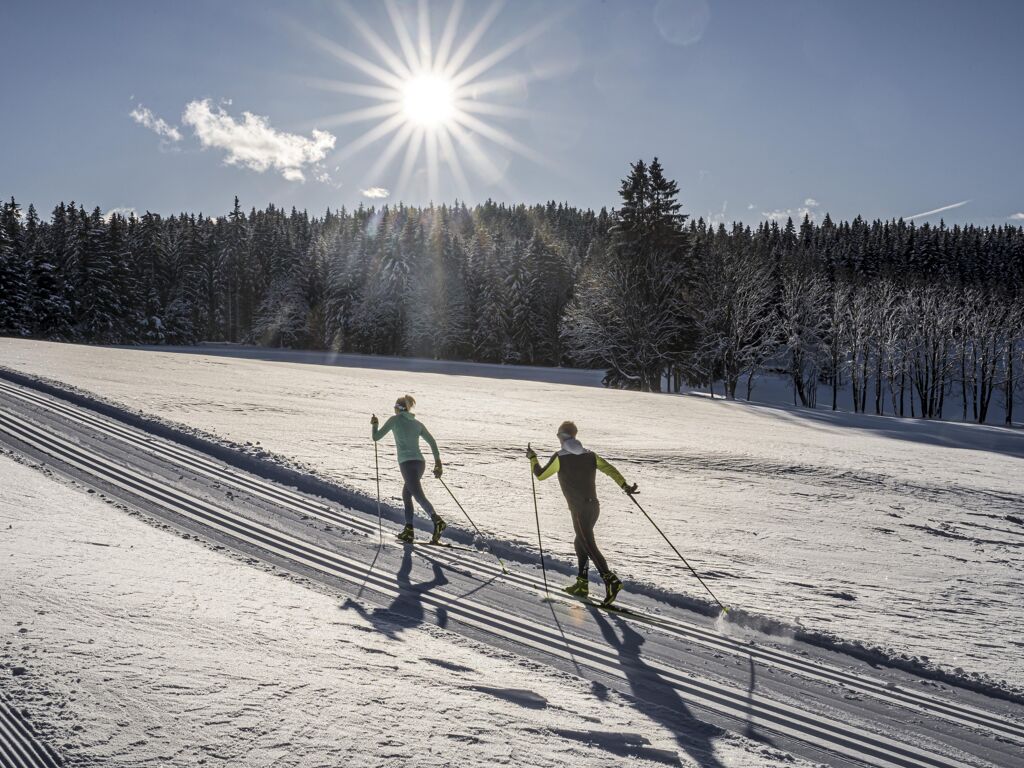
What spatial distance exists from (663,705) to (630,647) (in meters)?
1.14

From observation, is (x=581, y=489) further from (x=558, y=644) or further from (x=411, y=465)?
(x=411, y=465)

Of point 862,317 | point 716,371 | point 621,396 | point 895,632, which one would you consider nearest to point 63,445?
point 895,632

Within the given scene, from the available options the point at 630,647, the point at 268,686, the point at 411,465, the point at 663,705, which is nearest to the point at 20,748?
the point at 268,686

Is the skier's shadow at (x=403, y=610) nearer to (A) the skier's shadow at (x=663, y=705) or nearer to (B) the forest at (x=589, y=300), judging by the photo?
(A) the skier's shadow at (x=663, y=705)

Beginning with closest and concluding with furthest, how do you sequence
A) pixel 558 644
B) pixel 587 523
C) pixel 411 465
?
pixel 558 644, pixel 587 523, pixel 411 465

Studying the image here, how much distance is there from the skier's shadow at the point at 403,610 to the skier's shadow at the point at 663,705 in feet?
6.04

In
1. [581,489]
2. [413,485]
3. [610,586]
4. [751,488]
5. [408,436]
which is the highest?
A: [408,436]

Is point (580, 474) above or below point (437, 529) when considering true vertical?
above

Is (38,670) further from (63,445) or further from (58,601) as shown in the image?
(63,445)

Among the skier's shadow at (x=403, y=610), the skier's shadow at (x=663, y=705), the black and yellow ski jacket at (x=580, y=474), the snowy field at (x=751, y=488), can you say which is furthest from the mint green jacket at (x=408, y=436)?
the skier's shadow at (x=663, y=705)

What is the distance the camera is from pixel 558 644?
20.3 feet

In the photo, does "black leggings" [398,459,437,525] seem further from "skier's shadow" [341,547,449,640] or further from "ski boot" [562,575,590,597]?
"ski boot" [562,575,590,597]

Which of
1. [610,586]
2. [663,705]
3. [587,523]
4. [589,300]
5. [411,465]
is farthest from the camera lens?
[589,300]

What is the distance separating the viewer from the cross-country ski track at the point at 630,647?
4.92 meters
